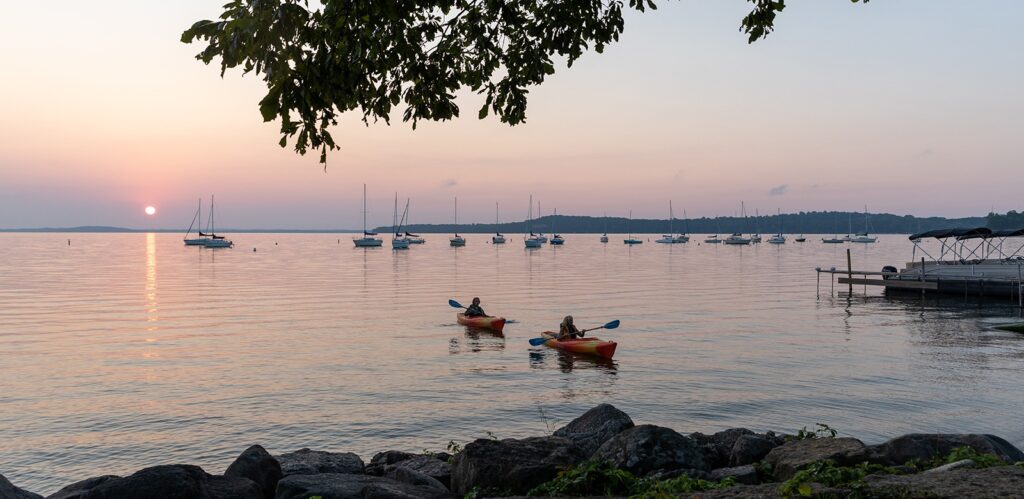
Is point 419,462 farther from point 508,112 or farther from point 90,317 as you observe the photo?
point 90,317

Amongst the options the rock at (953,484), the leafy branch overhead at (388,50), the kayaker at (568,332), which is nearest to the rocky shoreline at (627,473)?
the rock at (953,484)

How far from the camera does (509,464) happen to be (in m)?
10.2

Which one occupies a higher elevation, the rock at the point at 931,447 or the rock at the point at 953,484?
the rock at the point at 953,484

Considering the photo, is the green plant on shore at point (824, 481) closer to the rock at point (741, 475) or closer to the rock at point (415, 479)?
the rock at point (741, 475)

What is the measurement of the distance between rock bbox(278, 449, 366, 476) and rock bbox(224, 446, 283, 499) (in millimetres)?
1058

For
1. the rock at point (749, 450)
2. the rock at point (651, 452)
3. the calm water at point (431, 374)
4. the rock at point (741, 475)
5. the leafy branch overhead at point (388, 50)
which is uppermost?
the leafy branch overhead at point (388, 50)

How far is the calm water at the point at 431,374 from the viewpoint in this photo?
17469mm

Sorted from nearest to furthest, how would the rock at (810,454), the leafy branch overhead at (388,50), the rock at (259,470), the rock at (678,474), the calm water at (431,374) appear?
the leafy branch overhead at (388,50), the rock at (678,474), the rock at (810,454), the rock at (259,470), the calm water at (431,374)

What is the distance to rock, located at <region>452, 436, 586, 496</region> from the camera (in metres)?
10.0

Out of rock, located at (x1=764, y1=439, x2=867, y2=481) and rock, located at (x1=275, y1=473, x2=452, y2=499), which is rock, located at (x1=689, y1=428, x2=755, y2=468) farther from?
rock, located at (x1=275, y1=473, x2=452, y2=499)

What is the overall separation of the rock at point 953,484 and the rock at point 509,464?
12.8 feet

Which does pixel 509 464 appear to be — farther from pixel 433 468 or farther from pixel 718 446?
pixel 718 446

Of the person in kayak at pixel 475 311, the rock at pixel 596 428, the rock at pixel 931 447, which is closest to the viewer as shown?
the rock at pixel 931 447

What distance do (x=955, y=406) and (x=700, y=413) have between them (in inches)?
260
